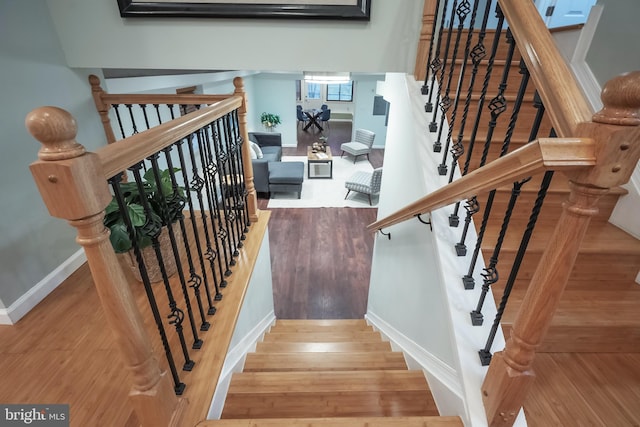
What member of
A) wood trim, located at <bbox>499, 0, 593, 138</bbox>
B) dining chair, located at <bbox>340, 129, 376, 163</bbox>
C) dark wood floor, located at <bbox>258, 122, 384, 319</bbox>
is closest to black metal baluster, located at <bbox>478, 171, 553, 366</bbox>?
wood trim, located at <bbox>499, 0, 593, 138</bbox>

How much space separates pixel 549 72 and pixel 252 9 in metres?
1.71

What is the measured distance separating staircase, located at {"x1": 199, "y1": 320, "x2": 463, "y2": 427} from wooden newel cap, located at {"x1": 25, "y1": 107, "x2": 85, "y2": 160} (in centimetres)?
98

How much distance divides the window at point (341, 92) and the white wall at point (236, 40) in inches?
494

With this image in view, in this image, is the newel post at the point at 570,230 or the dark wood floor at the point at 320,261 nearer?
the newel post at the point at 570,230

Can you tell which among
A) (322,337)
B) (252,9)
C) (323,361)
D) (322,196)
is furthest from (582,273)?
(322,196)

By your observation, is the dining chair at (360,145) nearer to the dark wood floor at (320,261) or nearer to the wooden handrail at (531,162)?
the dark wood floor at (320,261)

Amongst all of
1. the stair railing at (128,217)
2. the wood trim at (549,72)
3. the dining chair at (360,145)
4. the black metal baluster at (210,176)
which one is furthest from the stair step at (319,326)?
the dining chair at (360,145)

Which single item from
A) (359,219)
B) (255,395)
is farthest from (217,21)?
Answer: (359,219)

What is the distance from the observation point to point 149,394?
0.88 m

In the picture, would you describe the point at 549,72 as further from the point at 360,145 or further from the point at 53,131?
the point at 360,145

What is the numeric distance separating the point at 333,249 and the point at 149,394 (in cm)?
376

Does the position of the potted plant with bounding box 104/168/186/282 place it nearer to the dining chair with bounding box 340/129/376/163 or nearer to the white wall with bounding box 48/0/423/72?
the white wall with bounding box 48/0/423/72

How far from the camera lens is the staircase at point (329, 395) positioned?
1083 mm

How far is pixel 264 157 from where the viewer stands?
682cm
